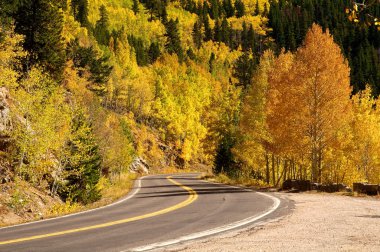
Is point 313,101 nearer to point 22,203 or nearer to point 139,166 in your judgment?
point 22,203

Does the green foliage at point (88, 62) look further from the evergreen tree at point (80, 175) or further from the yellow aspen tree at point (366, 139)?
the yellow aspen tree at point (366, 139)

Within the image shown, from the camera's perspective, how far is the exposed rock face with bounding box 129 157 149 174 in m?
74.5

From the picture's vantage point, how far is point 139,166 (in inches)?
3004

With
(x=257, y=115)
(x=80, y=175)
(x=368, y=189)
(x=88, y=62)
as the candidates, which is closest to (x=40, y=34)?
(x=80, y=175)

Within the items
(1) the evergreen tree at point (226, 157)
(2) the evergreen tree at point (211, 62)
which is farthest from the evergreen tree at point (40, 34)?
(2) the evergreen tree at point (211, 62)

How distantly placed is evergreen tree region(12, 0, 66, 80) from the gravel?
33.5 m

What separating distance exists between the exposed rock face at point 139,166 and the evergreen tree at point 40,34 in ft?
119

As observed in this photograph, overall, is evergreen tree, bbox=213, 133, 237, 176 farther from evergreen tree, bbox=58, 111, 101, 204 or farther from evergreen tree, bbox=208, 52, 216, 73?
evergreen tree, bbox=208, 52, 216, 73

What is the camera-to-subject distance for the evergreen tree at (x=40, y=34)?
3938 cm

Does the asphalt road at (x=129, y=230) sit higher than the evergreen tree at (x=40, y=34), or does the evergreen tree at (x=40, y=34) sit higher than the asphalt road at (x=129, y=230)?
the evergreen tree at (x=40, y=34)

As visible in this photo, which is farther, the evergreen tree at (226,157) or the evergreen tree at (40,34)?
the evergreen tree at (226,157)

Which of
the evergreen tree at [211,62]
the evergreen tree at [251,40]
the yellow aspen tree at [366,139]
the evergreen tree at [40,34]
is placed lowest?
the yellow aspen tree at [366,139]

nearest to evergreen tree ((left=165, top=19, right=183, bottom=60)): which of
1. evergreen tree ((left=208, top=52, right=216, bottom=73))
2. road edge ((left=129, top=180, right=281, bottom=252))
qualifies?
evergreen tree ((left=208, top=52, right=216, bottom=73))

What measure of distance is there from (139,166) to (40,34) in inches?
1604
